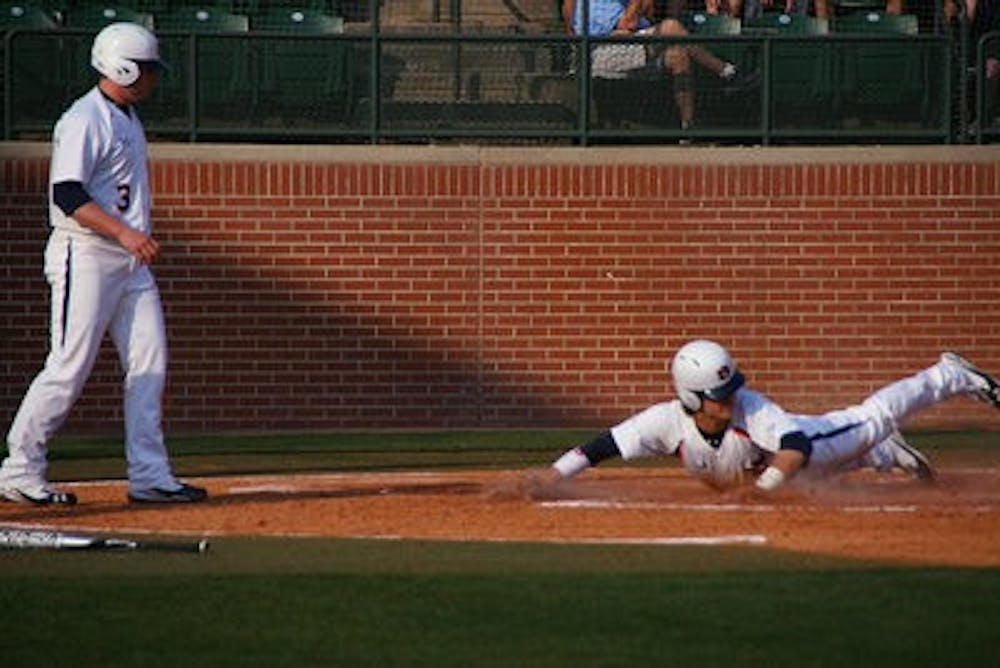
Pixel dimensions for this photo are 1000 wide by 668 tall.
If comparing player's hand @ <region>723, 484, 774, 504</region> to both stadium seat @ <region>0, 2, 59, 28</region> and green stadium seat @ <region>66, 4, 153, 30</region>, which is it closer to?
green stadium seat @ <region>66, 4, 153, 30</region>

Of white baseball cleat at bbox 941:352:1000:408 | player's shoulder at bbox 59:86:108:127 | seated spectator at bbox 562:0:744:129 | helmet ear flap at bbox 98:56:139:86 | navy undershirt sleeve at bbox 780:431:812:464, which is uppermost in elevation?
seated spectator at bbox 562:0:744:129

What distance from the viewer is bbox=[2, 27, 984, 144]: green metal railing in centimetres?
1833

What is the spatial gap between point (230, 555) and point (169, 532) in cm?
85

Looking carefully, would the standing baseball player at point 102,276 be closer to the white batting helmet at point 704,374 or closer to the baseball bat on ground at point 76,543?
the baseball bat on ground at point 76,543

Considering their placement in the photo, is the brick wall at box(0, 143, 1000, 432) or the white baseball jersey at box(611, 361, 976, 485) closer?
the white baseball jersey at box(611, 361, 976, 485)

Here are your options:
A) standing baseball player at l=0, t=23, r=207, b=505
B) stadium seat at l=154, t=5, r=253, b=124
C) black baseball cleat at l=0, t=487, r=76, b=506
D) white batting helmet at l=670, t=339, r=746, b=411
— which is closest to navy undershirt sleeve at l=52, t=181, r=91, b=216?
standing baseball player at l=0, t=23, r=207, b=505

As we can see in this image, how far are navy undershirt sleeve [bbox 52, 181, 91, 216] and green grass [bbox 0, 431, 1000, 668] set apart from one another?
73.5 inches

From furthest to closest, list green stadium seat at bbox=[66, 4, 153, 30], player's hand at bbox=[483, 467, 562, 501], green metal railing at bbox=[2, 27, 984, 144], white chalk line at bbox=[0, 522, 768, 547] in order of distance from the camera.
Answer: green stadium seat at bbox=[66, 4, 153, 30] < green metal railing at bbox=[2, 27, 984, 144] < player's hand at bbox=[483, 467, 562, 501] < white chalk line at bbox=[0, 522, 768, 547]

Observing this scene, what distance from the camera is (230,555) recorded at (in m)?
10.3

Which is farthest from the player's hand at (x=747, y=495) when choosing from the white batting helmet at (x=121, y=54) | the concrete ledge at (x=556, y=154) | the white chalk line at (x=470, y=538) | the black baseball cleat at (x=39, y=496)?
the concrete ledge at (x=556, y=154)

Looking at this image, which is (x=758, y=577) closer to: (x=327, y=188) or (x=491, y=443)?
(x=491, y=443)

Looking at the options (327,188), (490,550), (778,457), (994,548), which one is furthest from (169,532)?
(327,188)

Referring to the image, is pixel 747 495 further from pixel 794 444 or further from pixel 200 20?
pixel 200 20

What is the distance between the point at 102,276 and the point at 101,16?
7.10 metres
